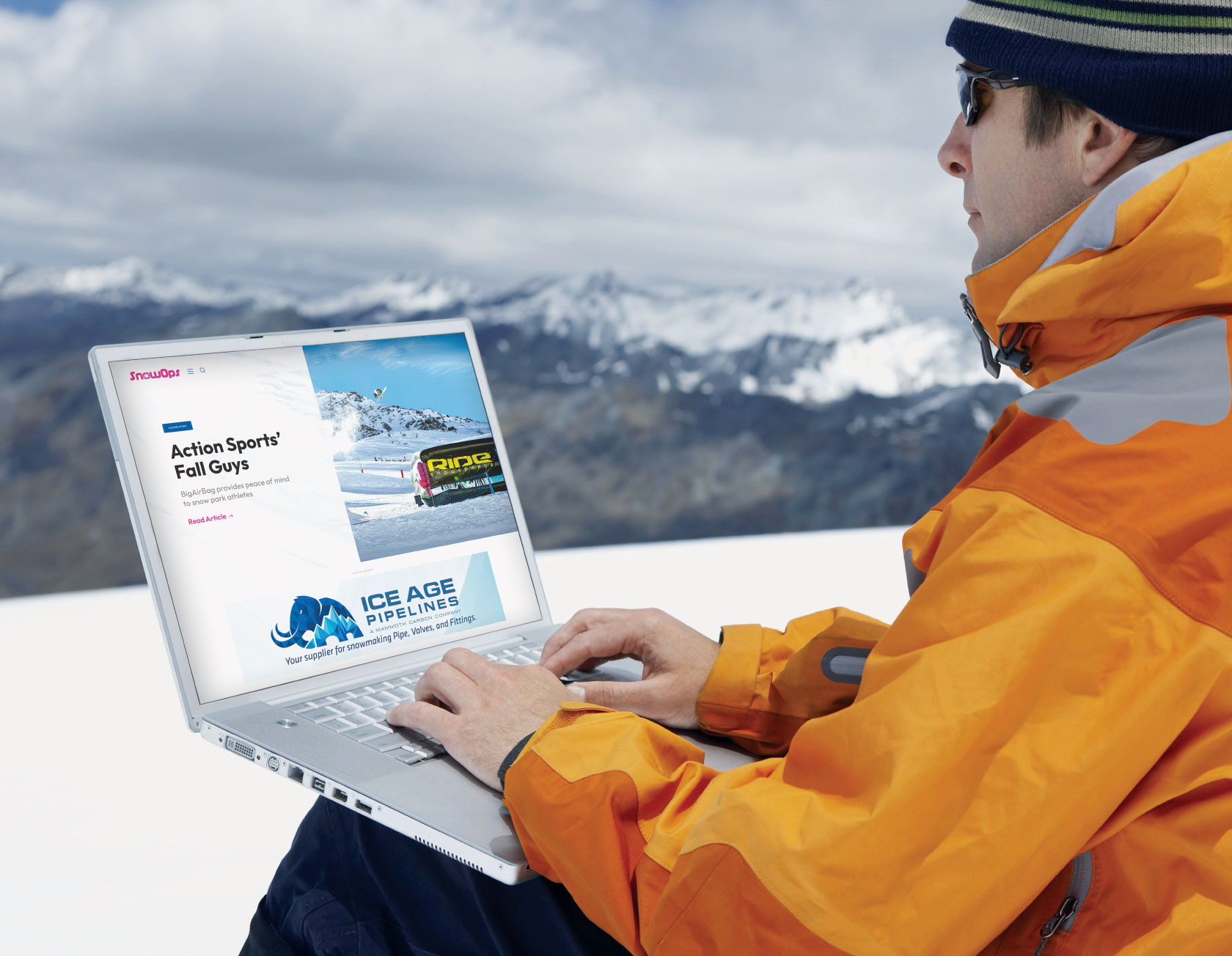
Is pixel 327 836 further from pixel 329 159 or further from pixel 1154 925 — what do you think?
pixel 329 159

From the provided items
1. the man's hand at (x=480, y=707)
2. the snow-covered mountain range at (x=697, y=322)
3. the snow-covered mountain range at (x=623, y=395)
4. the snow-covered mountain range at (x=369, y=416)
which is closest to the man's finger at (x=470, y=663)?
the man's hand at (x=480, y=707)

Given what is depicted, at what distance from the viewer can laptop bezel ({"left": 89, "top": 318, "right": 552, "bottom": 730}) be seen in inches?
38.2

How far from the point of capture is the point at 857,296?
9227 mm

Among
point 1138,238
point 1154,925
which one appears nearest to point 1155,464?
point 1138,238

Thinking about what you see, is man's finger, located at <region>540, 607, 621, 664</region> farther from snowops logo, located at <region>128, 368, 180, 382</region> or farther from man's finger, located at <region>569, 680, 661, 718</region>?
snowops logo, located at <region>128, 368, 180, 382</region>

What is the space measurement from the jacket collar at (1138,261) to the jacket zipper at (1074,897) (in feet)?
1.08

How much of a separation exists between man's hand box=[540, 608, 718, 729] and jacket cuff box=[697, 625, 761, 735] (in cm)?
1

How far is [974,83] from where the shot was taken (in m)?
0.80

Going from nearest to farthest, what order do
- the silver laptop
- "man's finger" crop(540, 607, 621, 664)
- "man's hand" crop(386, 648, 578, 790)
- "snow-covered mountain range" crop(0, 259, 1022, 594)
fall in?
"man's hand" crop(386, 648, 578, 790), the silver laptop, "man's finger" crop(540, 607, 621, 664), "snow-covered mountain range" crop(0, 259, 1022, 594)

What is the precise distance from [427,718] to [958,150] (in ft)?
2.18

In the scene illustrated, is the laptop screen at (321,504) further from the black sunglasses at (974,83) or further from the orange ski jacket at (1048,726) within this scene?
the black sunglasses at (974,83)

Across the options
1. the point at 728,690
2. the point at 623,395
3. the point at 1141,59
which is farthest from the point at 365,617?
the point at 623,395

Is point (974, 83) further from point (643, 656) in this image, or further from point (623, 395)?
point (623, 395)

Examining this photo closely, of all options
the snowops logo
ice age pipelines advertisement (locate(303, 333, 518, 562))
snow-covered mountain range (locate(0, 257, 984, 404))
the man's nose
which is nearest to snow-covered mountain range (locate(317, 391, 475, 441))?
ice age pipelines advertisement (locate(303, 333, 518, 562))
